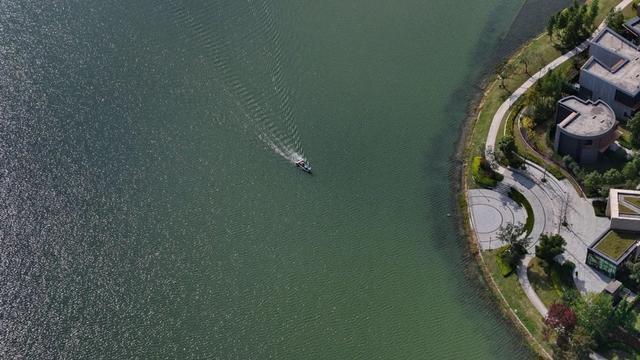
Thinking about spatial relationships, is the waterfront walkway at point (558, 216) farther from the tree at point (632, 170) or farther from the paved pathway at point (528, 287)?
the tree at point (632, 170)

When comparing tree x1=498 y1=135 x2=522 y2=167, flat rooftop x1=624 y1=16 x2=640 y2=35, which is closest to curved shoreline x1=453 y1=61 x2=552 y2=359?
tree x1=498 y1=135 x2=522 y2=167

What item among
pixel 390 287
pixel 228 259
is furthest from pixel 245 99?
pixel 390 287

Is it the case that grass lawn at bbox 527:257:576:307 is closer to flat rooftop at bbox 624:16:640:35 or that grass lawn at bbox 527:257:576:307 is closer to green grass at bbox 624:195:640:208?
green grass at bbox 624:195:640:208

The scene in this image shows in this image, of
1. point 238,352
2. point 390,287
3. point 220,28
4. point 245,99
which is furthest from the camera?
point 220,28

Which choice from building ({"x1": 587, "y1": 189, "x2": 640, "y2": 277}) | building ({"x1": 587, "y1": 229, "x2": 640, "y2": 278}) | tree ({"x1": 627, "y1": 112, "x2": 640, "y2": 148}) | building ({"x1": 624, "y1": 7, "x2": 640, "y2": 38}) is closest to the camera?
building ({"x1": 587, "y1": 229, "x2": 640, "y2": 278})

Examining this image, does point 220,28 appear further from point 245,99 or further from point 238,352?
point 238,352
